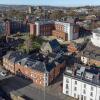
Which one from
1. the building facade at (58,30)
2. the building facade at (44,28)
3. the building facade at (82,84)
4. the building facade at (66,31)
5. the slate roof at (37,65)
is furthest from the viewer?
the building facade at (44,28)

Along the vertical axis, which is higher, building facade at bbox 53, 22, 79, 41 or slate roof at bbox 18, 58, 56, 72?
building facade at bbox 53, 22, 79, 41

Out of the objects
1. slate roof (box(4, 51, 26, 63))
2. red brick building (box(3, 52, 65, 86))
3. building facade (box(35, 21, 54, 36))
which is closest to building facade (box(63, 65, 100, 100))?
red brick building (box(3, 52, 65, 86))

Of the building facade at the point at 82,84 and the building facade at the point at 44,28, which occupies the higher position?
the building facade at the point at 44,28

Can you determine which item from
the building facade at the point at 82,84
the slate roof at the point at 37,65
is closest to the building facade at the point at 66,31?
the slate roof at the point at 37,65

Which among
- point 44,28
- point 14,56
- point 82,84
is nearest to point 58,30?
point 44,28

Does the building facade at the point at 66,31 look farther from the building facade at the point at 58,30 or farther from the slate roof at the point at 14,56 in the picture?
the slate roof at the point at 14,56

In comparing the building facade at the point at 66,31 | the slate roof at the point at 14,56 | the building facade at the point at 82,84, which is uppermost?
the building facade at the point at 66,31

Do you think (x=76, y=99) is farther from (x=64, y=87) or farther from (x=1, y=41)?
(x=1, y=41)

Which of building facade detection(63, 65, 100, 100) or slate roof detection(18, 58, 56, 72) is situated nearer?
building facade detection(63, 65, 100, 100)

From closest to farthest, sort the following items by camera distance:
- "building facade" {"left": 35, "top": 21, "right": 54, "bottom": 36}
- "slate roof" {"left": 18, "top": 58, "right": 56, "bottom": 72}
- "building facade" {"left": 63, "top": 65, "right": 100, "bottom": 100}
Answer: "building facade" {"left": 63, "top": 65, "right": 100, "bottom": 100} < "slate roof" {"left": 18, "top": 58, "right": 56, "bottom": 72} < "building facade" {"left": 35, "top": 21, "right": 54, "bottom": 36}

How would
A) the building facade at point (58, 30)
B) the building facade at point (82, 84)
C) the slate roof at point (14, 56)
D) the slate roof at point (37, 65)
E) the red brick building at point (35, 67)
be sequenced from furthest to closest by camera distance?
the building facade at point (58, 30) < the slate roof at point (14, 56) < the slate roof at point (37, 65) < the red brick building at point (35, 67) < the building facade at point (82, 84)

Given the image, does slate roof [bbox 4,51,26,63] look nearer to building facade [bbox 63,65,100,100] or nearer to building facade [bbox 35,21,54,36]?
building facade [bbox 63,65,100,100]
